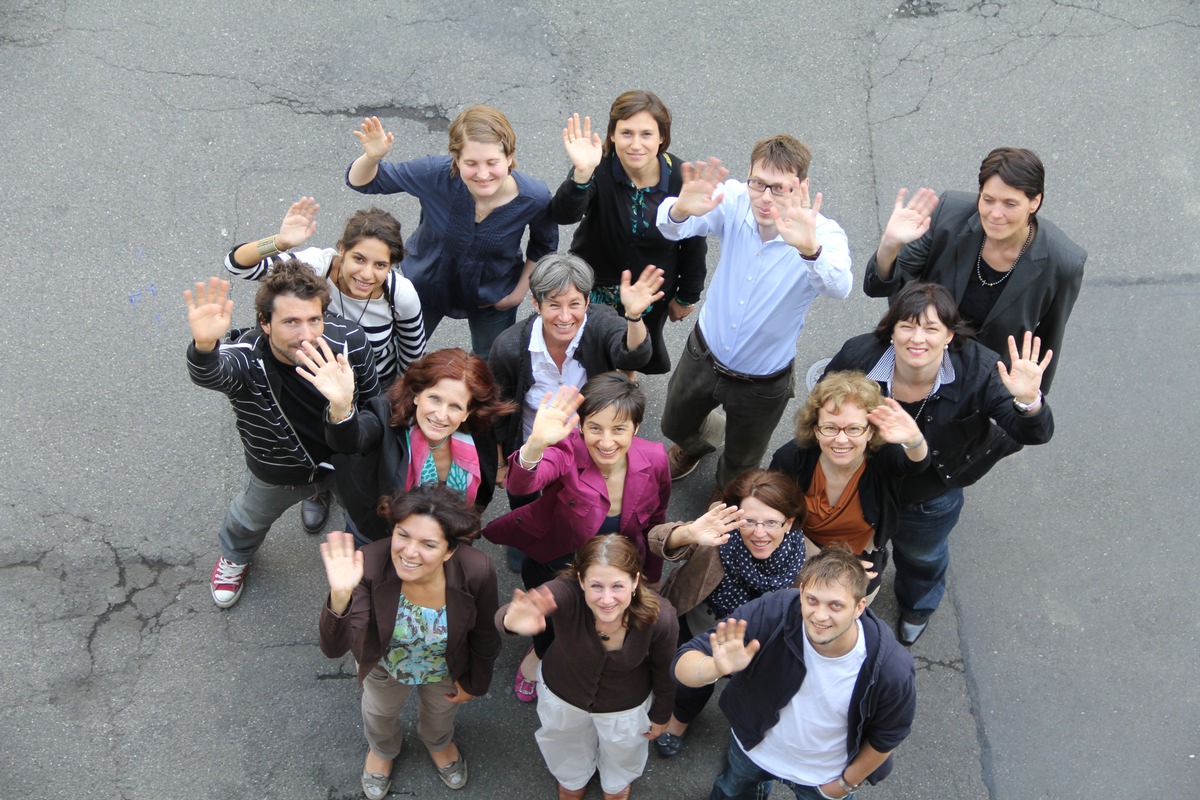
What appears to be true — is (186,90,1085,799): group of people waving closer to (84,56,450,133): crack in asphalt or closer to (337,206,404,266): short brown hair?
(337,206,404,266): short brown hair

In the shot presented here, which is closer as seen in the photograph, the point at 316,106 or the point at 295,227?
the point at 295,227

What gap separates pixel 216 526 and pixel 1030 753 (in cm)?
386

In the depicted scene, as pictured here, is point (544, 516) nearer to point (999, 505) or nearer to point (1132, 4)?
point (999, 505)

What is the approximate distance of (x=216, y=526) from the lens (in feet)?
16.7

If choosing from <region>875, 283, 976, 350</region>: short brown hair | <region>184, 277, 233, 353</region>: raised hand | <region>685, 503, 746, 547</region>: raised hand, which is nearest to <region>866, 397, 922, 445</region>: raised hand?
<region>875, 283, 976, 350</region>: short brown hair

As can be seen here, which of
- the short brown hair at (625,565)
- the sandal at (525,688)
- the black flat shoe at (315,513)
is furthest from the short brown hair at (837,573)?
the black flat shoe at (315,513)

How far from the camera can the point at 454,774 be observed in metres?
4.40

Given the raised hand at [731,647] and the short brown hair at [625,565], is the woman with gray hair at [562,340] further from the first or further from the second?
the raised hand at [731,647]

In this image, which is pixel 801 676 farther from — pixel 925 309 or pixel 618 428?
pixel 925 309

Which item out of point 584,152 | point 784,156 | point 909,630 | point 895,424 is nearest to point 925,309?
point 895,424

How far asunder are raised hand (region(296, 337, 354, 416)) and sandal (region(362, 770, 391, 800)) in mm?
1620

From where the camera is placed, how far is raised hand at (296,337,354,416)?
147 inches

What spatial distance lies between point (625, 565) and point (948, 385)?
1516mm

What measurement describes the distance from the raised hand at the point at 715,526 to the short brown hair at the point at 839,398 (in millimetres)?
490
